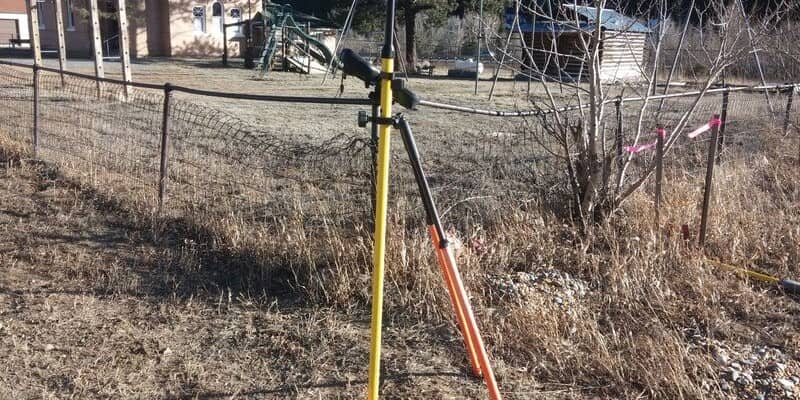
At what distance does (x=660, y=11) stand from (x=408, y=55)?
26227 mm

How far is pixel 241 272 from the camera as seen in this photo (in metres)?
4.39

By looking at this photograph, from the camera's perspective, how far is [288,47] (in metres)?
27.9

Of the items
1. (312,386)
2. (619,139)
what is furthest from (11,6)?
(312,386)

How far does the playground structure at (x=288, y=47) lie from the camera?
2631 centimetres

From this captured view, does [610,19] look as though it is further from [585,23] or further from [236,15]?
[236,15]

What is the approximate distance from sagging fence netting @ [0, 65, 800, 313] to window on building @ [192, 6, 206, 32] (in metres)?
26.1

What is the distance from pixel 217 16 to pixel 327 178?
33049 millimetres

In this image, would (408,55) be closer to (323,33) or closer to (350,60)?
(323,33)

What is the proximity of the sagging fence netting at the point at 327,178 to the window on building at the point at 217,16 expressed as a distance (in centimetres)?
2664

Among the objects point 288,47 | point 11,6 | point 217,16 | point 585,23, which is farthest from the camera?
point 11,6

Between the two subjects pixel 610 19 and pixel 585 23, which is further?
pixel 585 23

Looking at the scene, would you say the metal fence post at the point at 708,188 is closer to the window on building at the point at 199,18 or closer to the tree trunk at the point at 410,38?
the tree trunk at the point at 410,38

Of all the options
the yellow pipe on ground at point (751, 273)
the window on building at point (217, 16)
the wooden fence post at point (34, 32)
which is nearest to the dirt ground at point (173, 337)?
the yellow pipe on ground at point (751, 273)

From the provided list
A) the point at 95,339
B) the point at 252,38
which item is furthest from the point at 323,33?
the point at 95,339
